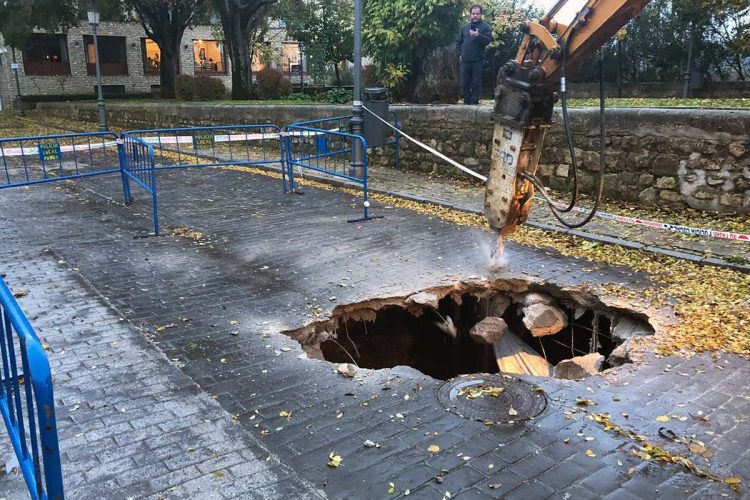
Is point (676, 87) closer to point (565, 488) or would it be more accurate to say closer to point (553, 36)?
point (553, 36)

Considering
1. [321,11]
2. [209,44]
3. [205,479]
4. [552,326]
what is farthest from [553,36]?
[209,44]

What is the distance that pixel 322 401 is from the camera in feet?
13.7

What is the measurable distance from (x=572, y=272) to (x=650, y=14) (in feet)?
55.0

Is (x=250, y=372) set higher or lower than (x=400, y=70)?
lower

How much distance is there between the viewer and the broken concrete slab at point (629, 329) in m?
5.33

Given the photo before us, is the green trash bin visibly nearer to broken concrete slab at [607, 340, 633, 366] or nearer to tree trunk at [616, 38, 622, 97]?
broken concrete slab at [607, 340, 633, 366]

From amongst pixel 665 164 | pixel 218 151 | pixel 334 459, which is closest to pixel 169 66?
pixel 218 151

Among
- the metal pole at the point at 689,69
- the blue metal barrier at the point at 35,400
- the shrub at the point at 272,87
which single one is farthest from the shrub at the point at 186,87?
the blue metal barrier at the point at 35,400

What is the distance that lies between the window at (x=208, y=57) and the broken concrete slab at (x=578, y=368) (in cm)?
4513

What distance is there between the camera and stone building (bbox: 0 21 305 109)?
39594mm

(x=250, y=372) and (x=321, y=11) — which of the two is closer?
(x=250, y=372)

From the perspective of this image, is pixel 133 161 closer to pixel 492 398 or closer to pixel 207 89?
pixel 492 398

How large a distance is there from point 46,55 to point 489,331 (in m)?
43.5

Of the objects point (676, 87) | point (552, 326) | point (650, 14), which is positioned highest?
point (650, 14)
